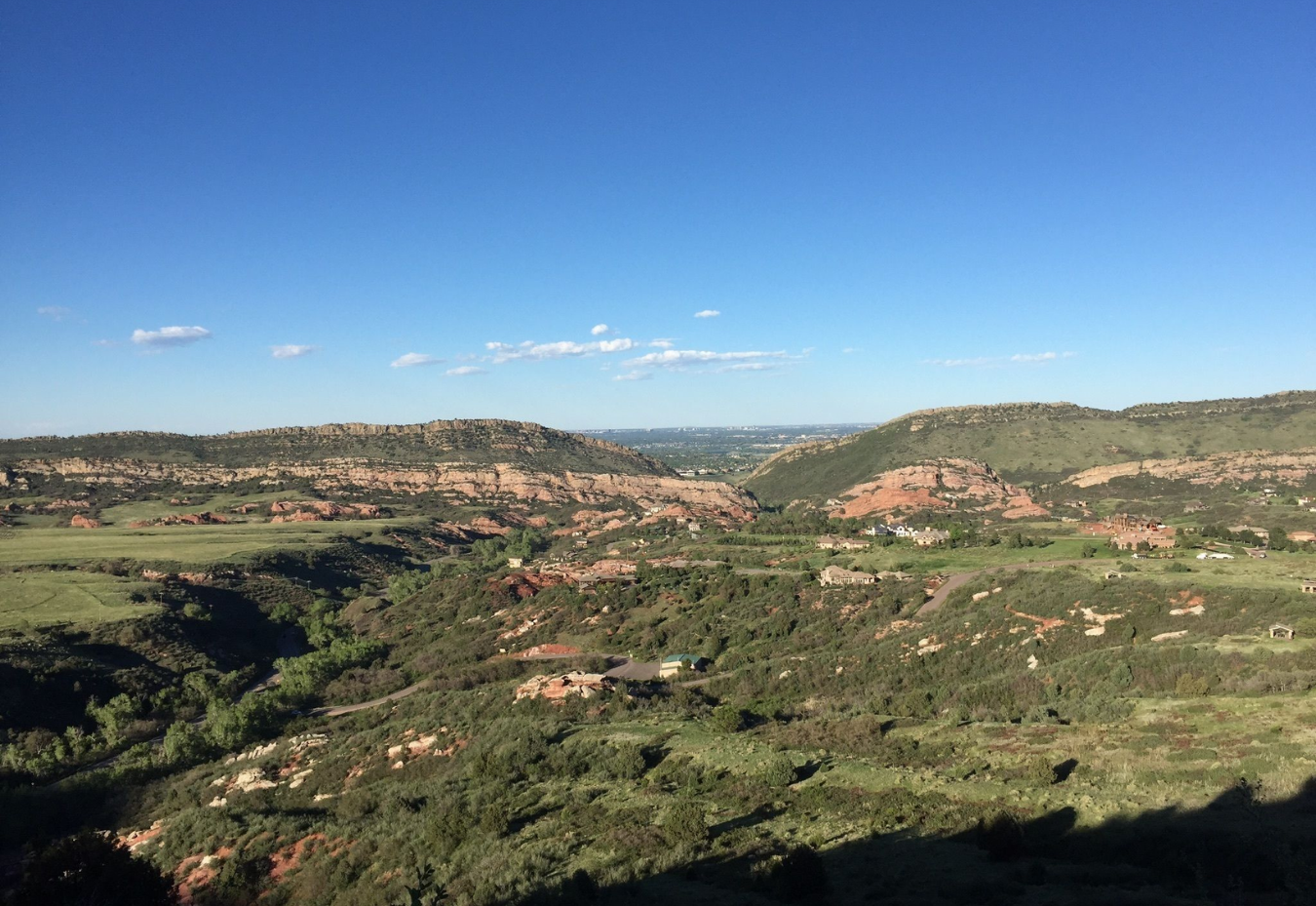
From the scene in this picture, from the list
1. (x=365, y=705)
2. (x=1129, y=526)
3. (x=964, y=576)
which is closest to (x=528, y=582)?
(x=365, y=705)

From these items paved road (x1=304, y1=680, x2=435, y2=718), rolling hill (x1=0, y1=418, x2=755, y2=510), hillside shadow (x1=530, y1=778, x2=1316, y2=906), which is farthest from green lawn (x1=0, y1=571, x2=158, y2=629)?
rolling hill (x1=0, y1=418, x2=755, y2=510)

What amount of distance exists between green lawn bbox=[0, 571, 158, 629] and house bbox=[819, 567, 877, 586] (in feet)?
210

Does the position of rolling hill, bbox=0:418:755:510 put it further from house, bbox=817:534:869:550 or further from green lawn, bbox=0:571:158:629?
green lawn, bbox=0:571:158:629

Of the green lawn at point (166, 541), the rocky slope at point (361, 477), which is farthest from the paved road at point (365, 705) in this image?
the rocky slope at point (361, 477)

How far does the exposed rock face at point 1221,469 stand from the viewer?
126 meters

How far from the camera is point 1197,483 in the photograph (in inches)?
5044

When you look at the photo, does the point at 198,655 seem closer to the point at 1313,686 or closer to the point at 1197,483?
the point at 1313,686

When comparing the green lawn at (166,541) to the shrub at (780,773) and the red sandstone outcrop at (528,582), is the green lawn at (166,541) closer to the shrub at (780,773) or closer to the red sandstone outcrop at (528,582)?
the red sandstone outcrop at (528,582)

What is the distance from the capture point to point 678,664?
162ft

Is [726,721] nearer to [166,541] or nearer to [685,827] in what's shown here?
[685,827]

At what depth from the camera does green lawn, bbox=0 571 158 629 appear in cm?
6322

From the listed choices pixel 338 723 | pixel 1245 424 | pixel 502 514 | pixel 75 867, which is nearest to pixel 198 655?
pixel 338 723

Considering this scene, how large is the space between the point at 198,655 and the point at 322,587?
113 ft

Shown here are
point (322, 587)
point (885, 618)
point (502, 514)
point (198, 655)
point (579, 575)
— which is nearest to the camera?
point (885, 618)
